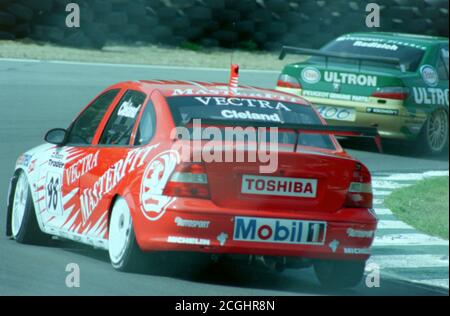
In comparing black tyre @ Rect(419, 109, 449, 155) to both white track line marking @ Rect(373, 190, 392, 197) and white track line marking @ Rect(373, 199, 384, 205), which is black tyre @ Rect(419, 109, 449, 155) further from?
white track line marking @ Rect(373, 199, 384, 205)

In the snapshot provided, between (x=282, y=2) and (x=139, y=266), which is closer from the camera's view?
(x=139, y=266)

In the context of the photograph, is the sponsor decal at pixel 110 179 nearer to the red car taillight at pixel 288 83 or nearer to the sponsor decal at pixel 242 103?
the sponsor decal at pixel 242 103

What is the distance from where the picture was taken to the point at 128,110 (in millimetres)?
7895

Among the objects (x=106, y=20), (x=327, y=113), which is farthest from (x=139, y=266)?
(x=106, y=20)

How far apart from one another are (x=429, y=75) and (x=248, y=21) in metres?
8.42

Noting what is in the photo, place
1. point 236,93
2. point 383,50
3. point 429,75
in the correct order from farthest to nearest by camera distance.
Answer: point 383,50, point 429,75, point 236,93

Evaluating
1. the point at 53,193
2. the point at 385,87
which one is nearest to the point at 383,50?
the point at 385,87

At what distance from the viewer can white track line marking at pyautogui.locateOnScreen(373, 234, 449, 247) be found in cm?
977

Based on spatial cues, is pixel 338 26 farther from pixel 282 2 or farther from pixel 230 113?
pixel 230 113

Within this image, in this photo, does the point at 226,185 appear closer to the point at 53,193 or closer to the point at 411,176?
the point at 53,193

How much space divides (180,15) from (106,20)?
202 cm

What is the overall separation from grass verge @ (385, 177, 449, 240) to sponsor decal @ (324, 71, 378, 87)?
1.85 metres

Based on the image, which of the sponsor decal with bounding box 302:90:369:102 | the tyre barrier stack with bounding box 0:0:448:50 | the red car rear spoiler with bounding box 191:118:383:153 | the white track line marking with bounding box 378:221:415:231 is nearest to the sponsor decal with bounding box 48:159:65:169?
the red car rear spoiler with bounding box 191:118:383:153
